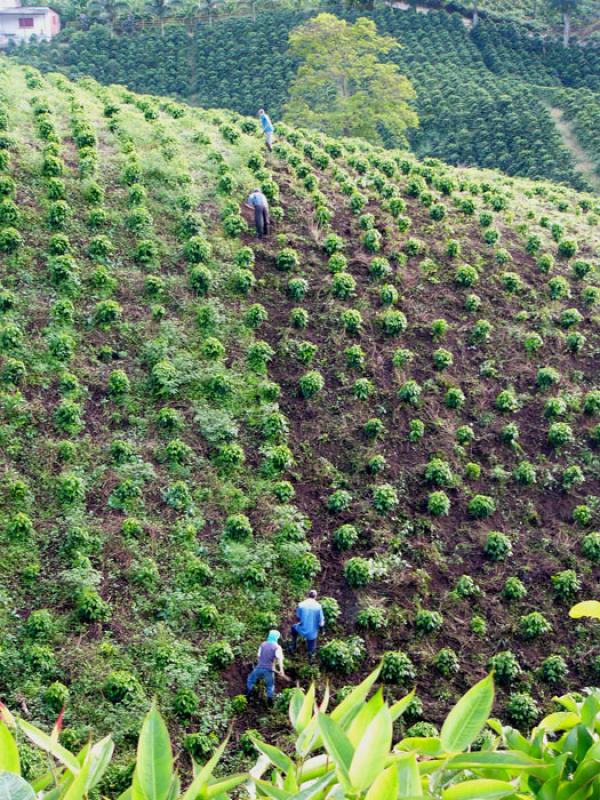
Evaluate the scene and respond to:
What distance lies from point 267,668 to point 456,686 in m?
2.45

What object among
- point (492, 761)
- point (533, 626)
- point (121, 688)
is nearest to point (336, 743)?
point (492, 761)

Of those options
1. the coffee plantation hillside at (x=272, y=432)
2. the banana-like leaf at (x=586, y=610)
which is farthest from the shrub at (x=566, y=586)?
the banana-like leaf at (x=586, y=610)

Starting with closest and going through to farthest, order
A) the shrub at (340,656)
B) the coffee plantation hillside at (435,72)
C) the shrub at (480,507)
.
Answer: the shrub at (340,656) < the shrub at (480,507) < the coffee plantation hillside at (435,72)

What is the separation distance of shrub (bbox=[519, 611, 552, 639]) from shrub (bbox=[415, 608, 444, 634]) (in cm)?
107

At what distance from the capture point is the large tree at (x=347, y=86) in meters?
32.6

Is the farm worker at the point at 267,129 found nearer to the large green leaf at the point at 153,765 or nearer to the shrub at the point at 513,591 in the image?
the shrub at the point at 513,591

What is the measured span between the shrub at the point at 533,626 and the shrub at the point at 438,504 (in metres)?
1.92

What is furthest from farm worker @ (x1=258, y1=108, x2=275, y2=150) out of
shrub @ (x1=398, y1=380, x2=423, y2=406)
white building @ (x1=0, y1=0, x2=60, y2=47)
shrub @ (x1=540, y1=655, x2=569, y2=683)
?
white building @ (x1=0, y1=0, x2=60, y2=47)

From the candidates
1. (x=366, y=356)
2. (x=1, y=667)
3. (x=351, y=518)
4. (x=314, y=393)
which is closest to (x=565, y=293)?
(x=366, y=356)

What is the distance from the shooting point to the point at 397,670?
426 inches

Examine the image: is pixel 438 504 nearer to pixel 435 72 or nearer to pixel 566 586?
pixel 566 586

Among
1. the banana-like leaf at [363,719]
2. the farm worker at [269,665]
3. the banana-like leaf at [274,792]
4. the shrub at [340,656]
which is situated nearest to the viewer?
the banana-like leaf at [274,792]

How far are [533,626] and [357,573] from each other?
2.27 metres

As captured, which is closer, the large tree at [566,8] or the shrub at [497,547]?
the shrub at [497,547]
